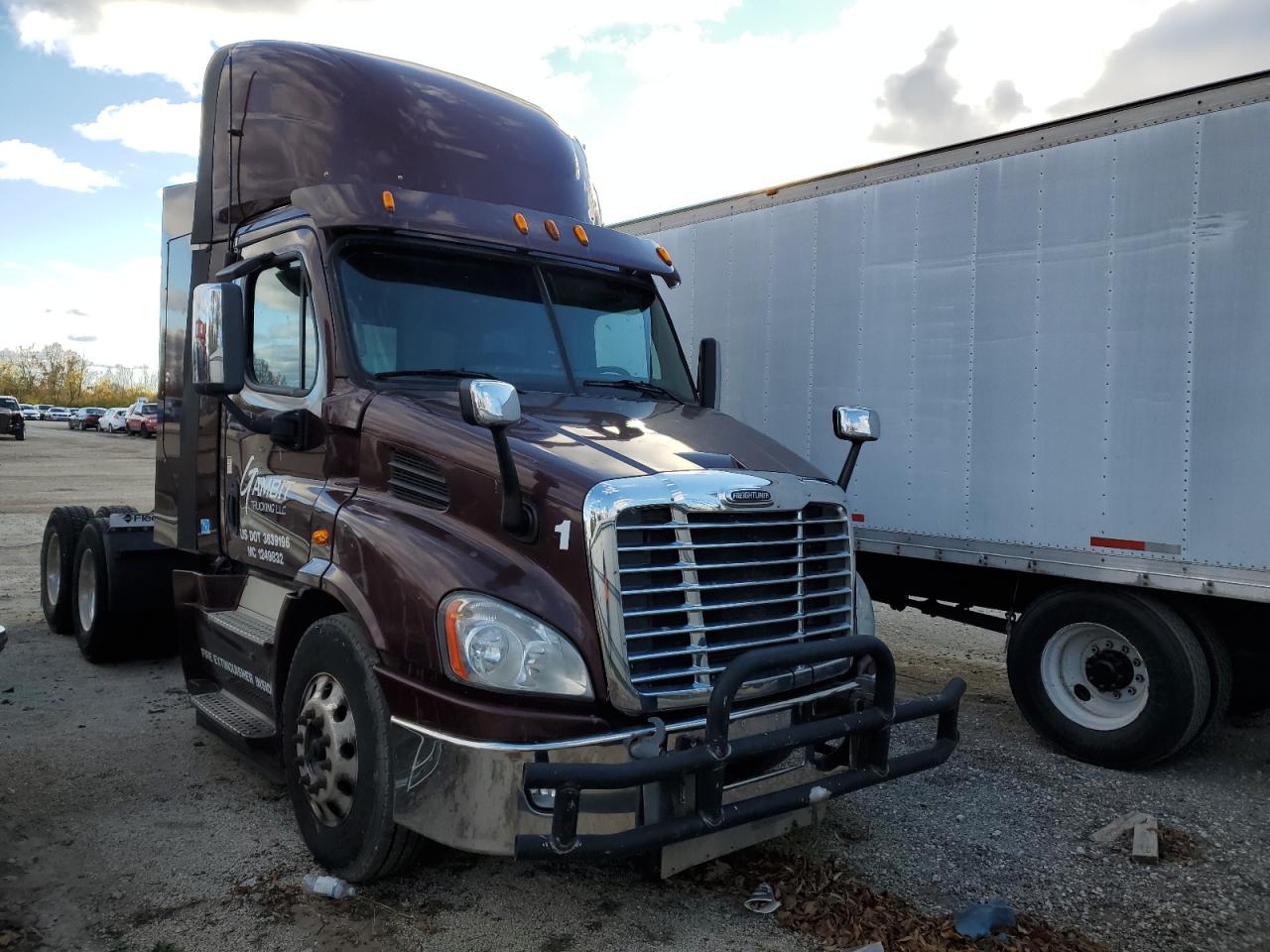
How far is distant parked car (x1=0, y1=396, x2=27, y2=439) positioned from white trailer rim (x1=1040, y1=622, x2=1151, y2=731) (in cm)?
4431

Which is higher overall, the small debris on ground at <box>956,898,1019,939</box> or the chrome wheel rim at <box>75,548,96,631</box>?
the chrome wheel rim at <box>75,548,96,631</box>

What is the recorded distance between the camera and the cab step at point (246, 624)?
464cm

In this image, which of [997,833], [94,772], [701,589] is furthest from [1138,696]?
[94,772]

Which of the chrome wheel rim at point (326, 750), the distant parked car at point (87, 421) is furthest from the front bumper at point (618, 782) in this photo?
the distant parked car at point (87, 421)

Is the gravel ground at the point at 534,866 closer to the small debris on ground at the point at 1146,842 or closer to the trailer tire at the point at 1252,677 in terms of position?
the small debris on ground at the point at 1146,842

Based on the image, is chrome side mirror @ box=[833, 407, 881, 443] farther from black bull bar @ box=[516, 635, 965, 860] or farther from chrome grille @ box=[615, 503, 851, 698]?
black bull bar @ box=[516, 635, 965, 860]

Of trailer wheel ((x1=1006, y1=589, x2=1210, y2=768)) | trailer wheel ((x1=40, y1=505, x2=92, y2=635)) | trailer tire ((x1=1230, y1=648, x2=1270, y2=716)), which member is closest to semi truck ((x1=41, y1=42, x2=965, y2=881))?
trailer wheel ((x1=1006, y1=589, x2=1210, y2=768))

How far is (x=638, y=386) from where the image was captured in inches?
195

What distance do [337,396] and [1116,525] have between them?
4184 mm

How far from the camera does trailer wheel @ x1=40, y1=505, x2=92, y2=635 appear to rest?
795 centimetres

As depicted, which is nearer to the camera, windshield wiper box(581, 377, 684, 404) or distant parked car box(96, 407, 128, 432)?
windshield wiper box(581, 377, 684, 404)

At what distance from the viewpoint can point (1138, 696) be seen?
18.7 feet

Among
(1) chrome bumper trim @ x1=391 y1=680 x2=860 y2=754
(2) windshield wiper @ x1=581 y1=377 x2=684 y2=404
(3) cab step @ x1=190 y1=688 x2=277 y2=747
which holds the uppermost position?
(2) windshield wiper @ x1=581 y1=377 x2=684 y2=404

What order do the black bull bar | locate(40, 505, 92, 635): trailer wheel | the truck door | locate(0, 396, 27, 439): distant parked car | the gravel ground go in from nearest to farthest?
1. the black bull bar
2. the gravel ground
3. the truck door
4. locate(40, 505, 92, 635): trailer wheel
5. locate(0, 396, 27, 439): distant parked car
